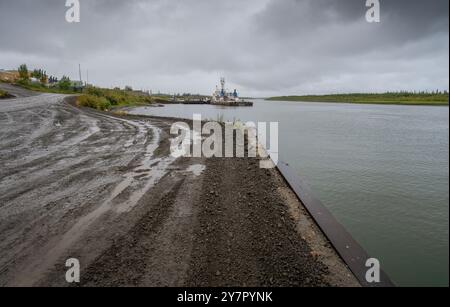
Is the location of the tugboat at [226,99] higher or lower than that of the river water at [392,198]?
higher

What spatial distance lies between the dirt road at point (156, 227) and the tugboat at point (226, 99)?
252 ft

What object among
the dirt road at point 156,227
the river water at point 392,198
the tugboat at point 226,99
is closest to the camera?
the dirt road at point 156,227

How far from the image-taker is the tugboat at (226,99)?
277 ft

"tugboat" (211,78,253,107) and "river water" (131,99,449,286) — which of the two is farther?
"tugboat" (211,78,253,107)

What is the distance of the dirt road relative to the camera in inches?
131

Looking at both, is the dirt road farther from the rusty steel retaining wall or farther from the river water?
the river water

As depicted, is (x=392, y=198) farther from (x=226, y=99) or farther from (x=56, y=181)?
(x=226, y=99)

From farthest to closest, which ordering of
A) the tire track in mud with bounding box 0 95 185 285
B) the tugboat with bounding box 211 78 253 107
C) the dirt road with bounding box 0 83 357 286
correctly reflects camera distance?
1. the tugboat with bounding box 211 78 253 107
2. the tire track in mud with bounding box 0 95 185 285
3. the dirt road with bounding box 0 83 357 286

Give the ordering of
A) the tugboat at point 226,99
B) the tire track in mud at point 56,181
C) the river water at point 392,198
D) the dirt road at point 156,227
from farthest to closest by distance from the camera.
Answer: the tugboat at point 226,99
the river water at point 392,198
the tire track in mud at point 56,181
the dirt road at point 156,227

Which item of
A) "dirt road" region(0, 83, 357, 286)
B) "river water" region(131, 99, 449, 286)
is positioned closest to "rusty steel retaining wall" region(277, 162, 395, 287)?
"dirt road" region(0, 83, 357, 286)

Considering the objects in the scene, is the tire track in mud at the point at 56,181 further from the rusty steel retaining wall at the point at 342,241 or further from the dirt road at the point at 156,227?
the rusty steel retaining wall at the point at 342,241

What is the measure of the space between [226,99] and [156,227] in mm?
90992

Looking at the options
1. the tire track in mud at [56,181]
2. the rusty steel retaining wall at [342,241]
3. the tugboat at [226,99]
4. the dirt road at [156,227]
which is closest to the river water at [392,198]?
the rusty steel retaining wall at [342,241]

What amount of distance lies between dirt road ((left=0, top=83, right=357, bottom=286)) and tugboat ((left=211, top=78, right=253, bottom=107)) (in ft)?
252
